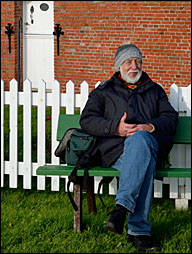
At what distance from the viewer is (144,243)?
445cm

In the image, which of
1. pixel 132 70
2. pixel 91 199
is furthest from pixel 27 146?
pixel 132 70

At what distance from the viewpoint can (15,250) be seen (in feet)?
14.7

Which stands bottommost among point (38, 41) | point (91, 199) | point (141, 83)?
point (91, 199)

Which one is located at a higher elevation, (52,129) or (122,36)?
(122,36)

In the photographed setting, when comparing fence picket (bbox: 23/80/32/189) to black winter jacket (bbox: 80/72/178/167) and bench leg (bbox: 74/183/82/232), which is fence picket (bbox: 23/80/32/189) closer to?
black winter jacket (bbox: 80/72/178/167)

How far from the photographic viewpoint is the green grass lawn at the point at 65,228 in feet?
14.9

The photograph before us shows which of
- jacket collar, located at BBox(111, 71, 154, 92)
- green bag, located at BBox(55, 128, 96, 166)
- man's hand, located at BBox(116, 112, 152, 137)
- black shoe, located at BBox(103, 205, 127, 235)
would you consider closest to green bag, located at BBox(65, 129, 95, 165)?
green bag, located at BBox(55, 128, 96, 166)

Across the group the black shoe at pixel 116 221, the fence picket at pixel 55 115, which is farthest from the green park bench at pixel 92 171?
the fence picket at pixel 55 115

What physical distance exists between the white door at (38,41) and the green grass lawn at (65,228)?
7.83m

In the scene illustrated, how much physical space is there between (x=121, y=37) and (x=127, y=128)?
7.57m

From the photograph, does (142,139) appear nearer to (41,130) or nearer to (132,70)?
(132,70)

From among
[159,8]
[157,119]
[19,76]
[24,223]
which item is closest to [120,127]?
[157,119]

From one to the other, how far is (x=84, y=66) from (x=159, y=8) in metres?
1.95

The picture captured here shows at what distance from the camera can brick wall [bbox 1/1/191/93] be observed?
38.4ft
